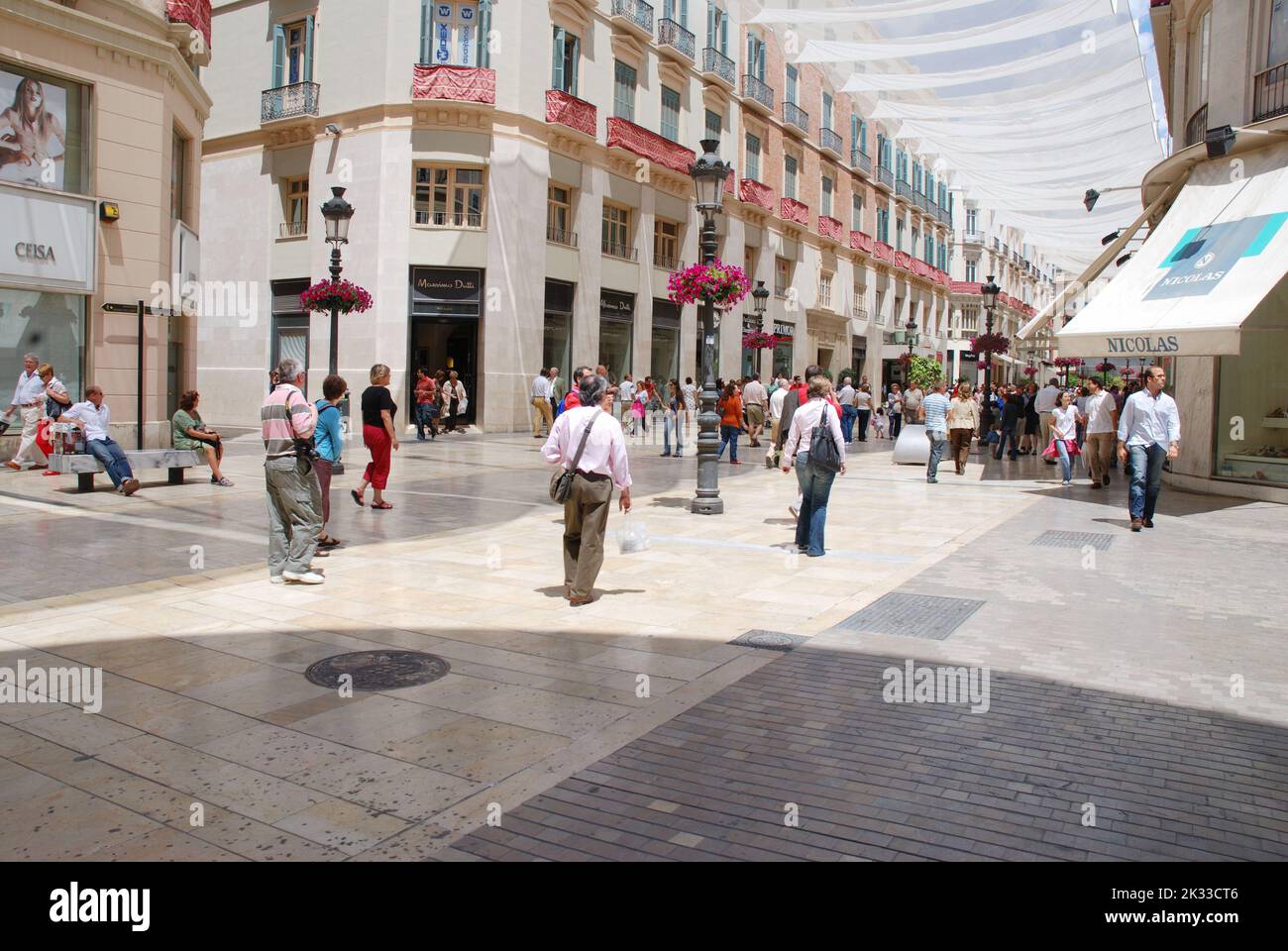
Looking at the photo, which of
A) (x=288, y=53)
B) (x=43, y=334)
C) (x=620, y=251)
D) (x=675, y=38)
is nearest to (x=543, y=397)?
(x=620, y=251)

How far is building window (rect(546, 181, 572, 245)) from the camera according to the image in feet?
94.2

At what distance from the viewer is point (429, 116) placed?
2625cm

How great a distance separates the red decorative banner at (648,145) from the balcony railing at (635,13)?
307cm

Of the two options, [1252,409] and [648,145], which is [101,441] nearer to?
[1252,409]

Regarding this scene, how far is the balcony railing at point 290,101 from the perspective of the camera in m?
27.5

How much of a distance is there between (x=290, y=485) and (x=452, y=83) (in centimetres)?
2083

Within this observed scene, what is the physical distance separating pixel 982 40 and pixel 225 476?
12713mm

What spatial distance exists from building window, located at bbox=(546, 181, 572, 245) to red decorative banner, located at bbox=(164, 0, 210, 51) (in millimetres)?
11072

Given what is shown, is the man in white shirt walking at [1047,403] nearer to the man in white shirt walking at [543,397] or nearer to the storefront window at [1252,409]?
the storefront window at [1252,409]

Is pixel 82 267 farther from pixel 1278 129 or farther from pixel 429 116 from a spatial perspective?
pixel 1278 129

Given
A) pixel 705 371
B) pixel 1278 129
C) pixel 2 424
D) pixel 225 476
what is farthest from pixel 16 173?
pixel 1278 129
